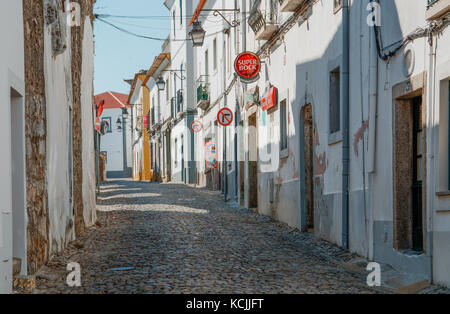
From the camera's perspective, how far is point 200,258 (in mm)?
8992

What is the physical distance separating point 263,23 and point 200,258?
294 inches

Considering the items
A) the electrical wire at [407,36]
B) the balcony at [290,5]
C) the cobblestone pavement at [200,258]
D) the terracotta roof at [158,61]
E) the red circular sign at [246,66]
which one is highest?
the terracotta roof at [158,61]

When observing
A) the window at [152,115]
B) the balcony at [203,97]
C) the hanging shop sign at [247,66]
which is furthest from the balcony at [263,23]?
the window at [152,115]

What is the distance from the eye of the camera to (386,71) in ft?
27.8

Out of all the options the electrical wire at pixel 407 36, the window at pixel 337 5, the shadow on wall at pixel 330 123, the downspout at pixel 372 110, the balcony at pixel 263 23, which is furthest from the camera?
the balcony at pixel 263 23

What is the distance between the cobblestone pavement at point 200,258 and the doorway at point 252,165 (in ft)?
8.70

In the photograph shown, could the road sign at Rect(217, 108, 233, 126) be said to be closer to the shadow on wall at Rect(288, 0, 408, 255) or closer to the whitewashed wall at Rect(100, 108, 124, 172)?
the shadow on wall at Rect(288, 0, 408, 255)

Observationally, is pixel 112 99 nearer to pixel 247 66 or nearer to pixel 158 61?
pixel 158 61

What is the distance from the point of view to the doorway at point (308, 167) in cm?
1250

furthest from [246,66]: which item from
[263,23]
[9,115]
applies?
[9,115]

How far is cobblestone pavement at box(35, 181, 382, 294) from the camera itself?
707cm

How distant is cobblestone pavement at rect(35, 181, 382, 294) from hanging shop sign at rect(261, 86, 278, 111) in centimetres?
257

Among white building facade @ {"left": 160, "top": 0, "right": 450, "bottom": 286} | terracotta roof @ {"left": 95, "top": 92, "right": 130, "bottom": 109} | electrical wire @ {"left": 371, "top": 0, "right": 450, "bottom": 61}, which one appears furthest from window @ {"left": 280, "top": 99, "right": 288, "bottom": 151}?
terracotta roof @ {"left": 95, "top": 92, "right": 130, "bottom": 109}

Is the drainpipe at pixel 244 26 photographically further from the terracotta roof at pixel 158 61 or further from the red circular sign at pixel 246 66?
the terracotta roof at pixel 158 61
